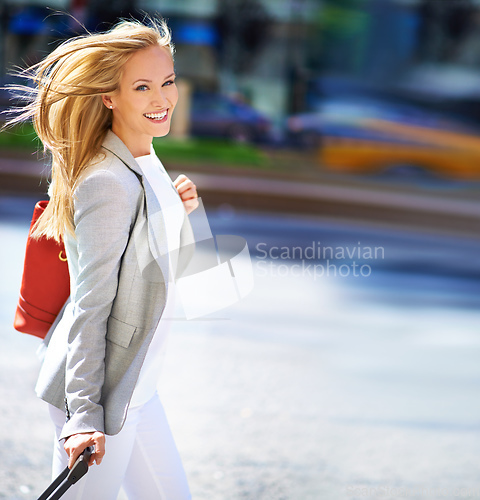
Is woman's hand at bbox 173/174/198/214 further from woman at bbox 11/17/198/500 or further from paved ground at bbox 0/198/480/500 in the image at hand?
paved ground at bbox 0/198/480/500

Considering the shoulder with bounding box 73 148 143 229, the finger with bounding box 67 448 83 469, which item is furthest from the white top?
the finger with bounding box 67 448 83 469

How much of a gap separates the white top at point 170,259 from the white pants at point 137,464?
6cm

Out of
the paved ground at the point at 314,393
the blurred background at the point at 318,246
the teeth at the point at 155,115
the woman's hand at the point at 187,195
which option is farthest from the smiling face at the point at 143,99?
the paved ground at the point at 314,393

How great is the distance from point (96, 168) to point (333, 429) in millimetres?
2762

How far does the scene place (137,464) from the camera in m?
1.98

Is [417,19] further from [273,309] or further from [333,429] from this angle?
[333,429]

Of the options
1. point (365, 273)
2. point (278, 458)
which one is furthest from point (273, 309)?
point (278, 458)

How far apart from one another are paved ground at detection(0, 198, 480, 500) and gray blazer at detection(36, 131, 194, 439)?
1712mm

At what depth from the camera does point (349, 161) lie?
17.2 m

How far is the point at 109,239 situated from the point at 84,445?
0.47 meters

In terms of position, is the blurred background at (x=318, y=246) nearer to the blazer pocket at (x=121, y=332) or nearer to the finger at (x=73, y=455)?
the blazer pocket at (x=121, y=332)

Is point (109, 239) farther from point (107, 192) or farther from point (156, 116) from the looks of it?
point (156, 116)

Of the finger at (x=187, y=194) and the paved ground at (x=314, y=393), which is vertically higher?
the finger at (x=187, y=194)

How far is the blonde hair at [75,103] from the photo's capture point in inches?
70.3
